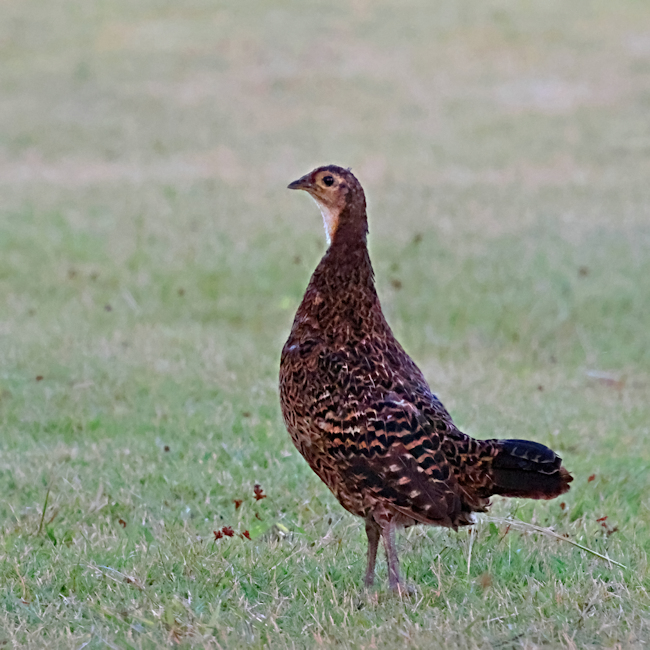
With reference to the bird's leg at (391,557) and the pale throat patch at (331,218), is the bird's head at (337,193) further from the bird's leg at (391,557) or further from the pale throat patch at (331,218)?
Result: the bird's leg at (391,557)

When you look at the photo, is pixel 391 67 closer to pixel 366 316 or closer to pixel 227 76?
pixel 227 76

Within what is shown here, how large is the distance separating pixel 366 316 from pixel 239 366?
4.28 meters

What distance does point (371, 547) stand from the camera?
4.54 meters

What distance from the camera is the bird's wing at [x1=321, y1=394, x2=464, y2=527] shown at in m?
4.20

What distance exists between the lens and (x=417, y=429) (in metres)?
4.28

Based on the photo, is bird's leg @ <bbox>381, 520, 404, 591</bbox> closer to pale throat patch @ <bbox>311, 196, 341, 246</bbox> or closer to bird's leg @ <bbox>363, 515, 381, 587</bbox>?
bird's leg @ <bbox>363, 515, 381, 587</bbox>

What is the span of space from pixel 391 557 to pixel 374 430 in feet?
1.76

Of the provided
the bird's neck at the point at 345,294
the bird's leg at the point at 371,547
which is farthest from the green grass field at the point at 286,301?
the bird's neck at the point at 345,294

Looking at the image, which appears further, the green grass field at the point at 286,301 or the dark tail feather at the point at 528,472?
the green grass field at the point at 286,301

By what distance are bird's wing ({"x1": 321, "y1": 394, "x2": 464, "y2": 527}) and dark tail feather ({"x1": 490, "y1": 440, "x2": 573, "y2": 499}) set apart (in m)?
0.19

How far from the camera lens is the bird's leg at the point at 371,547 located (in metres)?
4.50

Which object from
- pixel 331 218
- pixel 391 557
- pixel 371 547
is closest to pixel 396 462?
pixel 391 557

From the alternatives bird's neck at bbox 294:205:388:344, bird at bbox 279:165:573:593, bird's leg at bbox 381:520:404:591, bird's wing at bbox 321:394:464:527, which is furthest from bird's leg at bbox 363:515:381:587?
bird's neck at bbox 294:205:388:344

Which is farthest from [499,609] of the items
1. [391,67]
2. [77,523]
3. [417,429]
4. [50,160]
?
[391,67]
